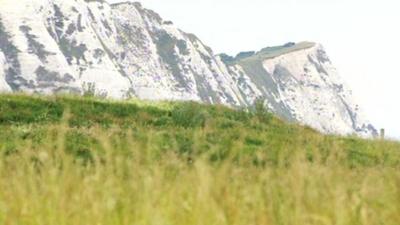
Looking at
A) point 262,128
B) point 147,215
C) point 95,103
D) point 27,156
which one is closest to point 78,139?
point 95,103

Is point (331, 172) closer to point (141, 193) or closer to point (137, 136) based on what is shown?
point (141, 193)

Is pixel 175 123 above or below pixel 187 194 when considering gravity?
below

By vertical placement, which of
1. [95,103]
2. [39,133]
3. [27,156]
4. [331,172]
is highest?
[331,172]

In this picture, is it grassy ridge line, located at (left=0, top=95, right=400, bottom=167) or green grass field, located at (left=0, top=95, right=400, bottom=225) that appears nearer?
green grass field, located at (left=0, top=95, right=400, bottom=225)

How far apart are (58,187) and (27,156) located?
63cm

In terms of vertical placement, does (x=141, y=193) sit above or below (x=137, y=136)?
above

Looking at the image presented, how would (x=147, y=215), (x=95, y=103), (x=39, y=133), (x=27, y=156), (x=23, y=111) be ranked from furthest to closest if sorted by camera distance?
(x=95, y=103), (x=23, y=111), (x=39, y=133), (x=27, y=156), (x=147, y=215)

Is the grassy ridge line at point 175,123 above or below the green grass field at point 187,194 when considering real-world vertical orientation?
below

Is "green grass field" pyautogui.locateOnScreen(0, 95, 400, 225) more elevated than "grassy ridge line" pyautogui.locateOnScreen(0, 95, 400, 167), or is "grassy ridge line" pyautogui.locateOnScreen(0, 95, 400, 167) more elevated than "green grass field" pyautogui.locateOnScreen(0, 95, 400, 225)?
"green grass field" pyautogui.locateOnScreen(0, 95, 400, 225)

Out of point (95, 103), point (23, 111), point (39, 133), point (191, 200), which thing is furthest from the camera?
point (95, 103)

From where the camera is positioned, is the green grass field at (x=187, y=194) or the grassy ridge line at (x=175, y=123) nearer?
the green grass field at (x=187, y=194)

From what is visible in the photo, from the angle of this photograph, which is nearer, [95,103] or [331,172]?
[331,172]

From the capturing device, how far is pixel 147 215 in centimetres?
492

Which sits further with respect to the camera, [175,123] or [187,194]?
[175,123]
